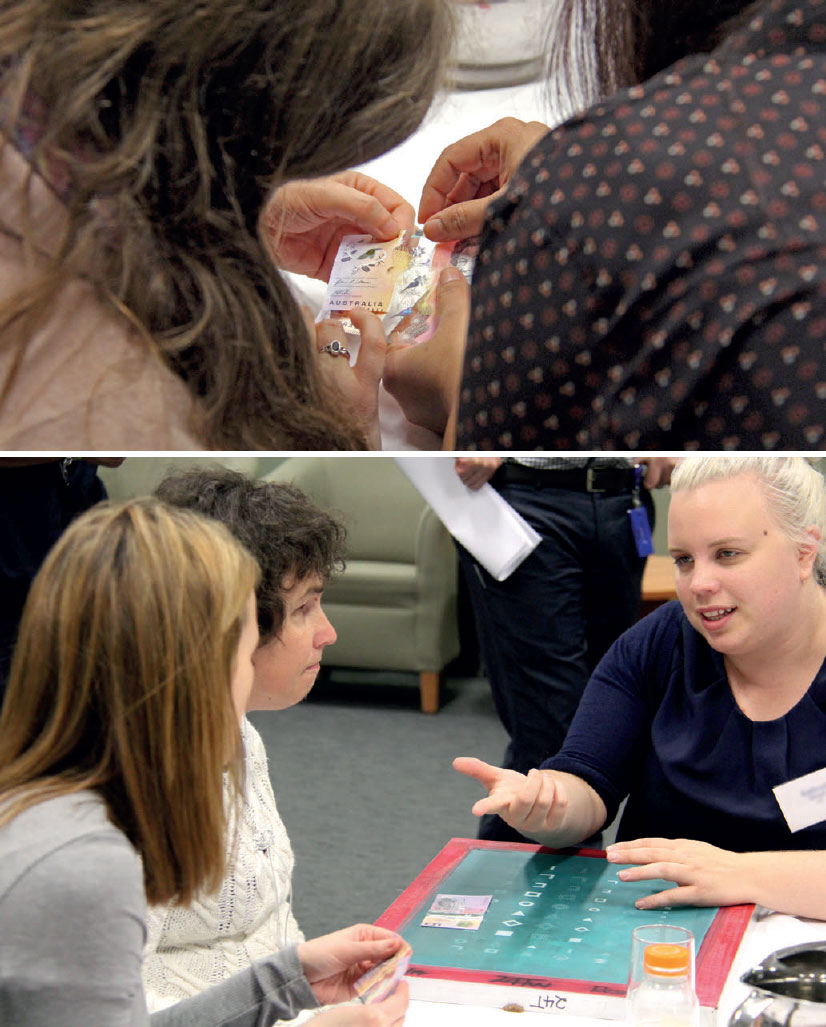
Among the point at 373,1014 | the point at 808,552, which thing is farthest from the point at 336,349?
the point at 808,552

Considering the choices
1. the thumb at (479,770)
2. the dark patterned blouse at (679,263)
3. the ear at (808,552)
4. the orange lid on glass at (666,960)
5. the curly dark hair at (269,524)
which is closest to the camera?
the dark patterned blouse at (679,263)

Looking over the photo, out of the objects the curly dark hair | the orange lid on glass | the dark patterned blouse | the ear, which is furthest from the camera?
the ear

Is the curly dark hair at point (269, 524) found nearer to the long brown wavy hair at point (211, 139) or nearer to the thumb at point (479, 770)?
the long brown wavy hair at point (211, 139)

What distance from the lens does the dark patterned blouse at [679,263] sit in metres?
0.53

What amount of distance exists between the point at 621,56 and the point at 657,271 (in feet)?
0.41

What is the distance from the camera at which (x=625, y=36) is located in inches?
22.6

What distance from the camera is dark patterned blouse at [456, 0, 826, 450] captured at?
53 centimetres

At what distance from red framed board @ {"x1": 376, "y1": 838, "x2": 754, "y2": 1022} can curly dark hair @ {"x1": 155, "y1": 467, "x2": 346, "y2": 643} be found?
31 cm

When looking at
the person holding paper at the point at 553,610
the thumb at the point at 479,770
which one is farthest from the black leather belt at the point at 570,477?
the thumb at the point at 479,770

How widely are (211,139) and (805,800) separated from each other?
782 millimetres

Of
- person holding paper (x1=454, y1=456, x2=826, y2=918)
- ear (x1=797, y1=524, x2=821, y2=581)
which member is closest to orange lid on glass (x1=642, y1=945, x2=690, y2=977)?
person holding paper (x1=454, y1=456, x2=826, y2=918)

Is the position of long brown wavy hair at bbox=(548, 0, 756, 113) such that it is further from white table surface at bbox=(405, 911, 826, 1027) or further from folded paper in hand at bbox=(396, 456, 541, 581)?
white table surface at bbox=(405, 911, 826, 1027)

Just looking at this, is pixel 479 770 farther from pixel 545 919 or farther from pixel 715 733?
pixel 715 733

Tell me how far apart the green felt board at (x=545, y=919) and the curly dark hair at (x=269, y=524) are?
319mm
